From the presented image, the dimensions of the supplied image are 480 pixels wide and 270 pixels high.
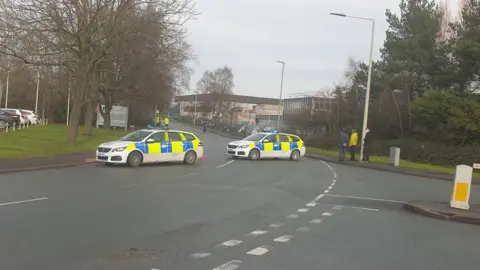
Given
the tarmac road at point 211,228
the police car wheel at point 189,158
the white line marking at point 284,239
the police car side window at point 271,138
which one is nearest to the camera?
the tarmac road at point 211,228

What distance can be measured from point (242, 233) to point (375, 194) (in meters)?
7.41

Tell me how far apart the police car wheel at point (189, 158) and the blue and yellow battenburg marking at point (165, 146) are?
0.20 meters

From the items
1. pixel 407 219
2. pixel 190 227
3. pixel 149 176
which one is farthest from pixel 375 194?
pixel 190 227

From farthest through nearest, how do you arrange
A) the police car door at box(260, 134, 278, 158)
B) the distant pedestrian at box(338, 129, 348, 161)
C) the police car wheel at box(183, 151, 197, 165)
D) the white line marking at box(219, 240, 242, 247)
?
the distant pedestrian at box(338, 129, 348, 161) < the police car door at box(260, 134, 278, 158) < the police car wheel at box(183, 151, 197, 165) < the white line marking at box(219, 240, 242, 247)

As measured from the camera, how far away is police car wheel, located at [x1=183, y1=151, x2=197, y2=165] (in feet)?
67.7

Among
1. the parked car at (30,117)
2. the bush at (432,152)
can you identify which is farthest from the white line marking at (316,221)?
the parked car at (30,117)

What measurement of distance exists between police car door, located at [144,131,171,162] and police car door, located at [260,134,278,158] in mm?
6599

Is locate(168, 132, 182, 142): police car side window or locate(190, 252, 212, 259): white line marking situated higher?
locate(168, 132, 182, 142): police car side window

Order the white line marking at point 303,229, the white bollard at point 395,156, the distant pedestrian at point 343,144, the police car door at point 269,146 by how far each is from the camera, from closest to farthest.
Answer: the white line marking at point 303,229
the police car door at point 269,146
the white bollard at point 395,156
the distant pedestrian at point 343,144

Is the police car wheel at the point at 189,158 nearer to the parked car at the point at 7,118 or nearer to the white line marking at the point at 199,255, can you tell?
the white line marking at the point at 199,255

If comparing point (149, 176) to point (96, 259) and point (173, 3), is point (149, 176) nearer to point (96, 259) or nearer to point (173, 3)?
point (96, 259)

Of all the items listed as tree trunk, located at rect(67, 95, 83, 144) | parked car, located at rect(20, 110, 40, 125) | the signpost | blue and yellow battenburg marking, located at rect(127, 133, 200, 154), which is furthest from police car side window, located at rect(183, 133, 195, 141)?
the signpost

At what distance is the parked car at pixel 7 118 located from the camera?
4059 cm

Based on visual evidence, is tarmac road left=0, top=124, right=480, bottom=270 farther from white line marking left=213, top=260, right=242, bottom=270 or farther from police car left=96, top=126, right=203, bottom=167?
police car left=96, top=126, right=203, bottom=167
